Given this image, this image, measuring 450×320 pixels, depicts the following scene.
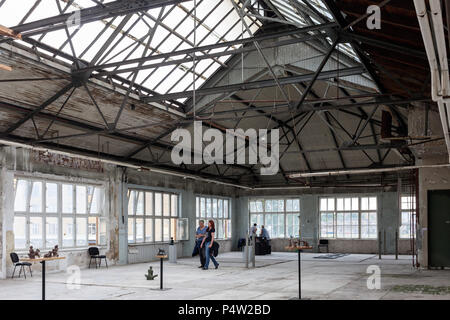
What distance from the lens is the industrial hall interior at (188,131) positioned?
10.4 metres

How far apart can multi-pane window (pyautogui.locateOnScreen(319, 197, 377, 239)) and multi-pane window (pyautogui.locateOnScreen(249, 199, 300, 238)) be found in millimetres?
1521

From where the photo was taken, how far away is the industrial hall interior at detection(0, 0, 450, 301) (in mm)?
10438

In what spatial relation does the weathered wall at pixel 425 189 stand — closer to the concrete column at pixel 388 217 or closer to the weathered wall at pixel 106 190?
the concrete column at pixel 388 217

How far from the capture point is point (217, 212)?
27000mm

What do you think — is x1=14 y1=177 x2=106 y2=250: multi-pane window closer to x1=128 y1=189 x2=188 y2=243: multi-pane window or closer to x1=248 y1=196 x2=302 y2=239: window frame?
x1=128 y1=189 x2=188 y2=243: multi-pane window

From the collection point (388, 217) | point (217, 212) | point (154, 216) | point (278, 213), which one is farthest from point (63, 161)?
point (388, 217)

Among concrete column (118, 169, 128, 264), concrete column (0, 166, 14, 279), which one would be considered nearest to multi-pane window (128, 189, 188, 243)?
concrete column (118, 169, 128, 264)

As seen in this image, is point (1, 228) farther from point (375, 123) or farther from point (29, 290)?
point (375, 123)

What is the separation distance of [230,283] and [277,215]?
15.6 m

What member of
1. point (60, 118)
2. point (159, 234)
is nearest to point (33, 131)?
point (60, 118)

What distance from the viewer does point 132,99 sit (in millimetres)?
15156

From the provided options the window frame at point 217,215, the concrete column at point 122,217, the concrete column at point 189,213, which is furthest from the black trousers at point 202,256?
the window frame at point 217,215

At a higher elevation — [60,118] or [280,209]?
[60,118]
